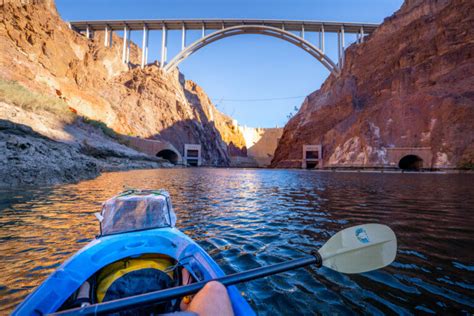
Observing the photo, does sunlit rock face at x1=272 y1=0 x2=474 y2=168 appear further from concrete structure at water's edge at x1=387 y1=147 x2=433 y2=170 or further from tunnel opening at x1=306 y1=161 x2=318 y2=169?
tunnel opening at x1=306 y1=161 x2=318 y2=169

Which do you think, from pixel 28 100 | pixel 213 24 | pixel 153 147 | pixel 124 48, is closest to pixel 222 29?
pixel 213 24

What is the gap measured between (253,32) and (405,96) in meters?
35.0

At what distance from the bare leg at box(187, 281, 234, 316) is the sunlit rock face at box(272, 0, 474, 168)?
30346mm

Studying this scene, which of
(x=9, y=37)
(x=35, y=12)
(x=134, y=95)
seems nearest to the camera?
(x=9, y=37)

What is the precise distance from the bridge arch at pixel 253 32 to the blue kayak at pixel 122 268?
53.6 m

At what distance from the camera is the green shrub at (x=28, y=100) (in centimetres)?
1628

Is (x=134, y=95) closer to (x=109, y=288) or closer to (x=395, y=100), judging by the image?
(x=395, y=100)

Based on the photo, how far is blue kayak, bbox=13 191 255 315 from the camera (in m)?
1.70

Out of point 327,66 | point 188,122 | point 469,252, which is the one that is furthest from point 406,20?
point 469,252

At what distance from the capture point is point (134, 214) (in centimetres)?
307

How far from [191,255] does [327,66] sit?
55331 millimetres

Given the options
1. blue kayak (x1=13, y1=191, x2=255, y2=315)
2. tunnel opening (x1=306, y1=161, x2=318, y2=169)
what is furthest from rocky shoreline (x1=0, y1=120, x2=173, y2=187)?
tunnel opening (x1=306, y1=161, x2=318, y2=169)

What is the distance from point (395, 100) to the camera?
101 ft

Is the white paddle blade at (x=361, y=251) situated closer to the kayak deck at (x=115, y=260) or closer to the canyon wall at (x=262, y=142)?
the kayak deck at (x=115, y=260)
